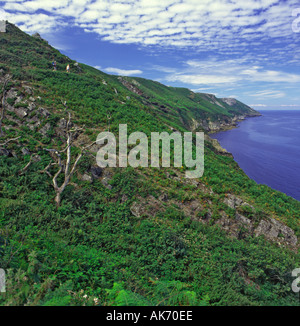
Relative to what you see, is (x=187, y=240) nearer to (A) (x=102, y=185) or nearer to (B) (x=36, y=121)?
(A) (x=102, y=185)

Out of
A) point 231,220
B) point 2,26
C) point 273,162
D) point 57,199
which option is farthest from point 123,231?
point 273,162

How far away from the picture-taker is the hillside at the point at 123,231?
6477 mm

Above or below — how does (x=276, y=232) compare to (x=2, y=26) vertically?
below

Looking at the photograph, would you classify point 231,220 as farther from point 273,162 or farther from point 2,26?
point 2,26

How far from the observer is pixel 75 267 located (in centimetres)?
703

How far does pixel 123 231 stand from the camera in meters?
11.5

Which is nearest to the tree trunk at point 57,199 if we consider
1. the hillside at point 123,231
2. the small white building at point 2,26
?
the hillside at point 123,231

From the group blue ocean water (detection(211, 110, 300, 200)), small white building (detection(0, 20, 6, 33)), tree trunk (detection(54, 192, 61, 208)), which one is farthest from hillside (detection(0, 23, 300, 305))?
small white building (detection(0, 20, 6, 33))

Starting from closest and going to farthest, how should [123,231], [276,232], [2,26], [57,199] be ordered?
1. [123,231]
2. [57,199]
3. [276,232]
4. [2,26]

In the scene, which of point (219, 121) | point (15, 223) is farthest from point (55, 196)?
point (219, 121)

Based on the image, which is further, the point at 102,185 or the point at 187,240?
the point at 102,185

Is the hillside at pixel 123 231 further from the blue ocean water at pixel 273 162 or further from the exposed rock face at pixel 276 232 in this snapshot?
the blue ocean water at pixel 273 162

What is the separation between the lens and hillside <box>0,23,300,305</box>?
6477 millimetres
